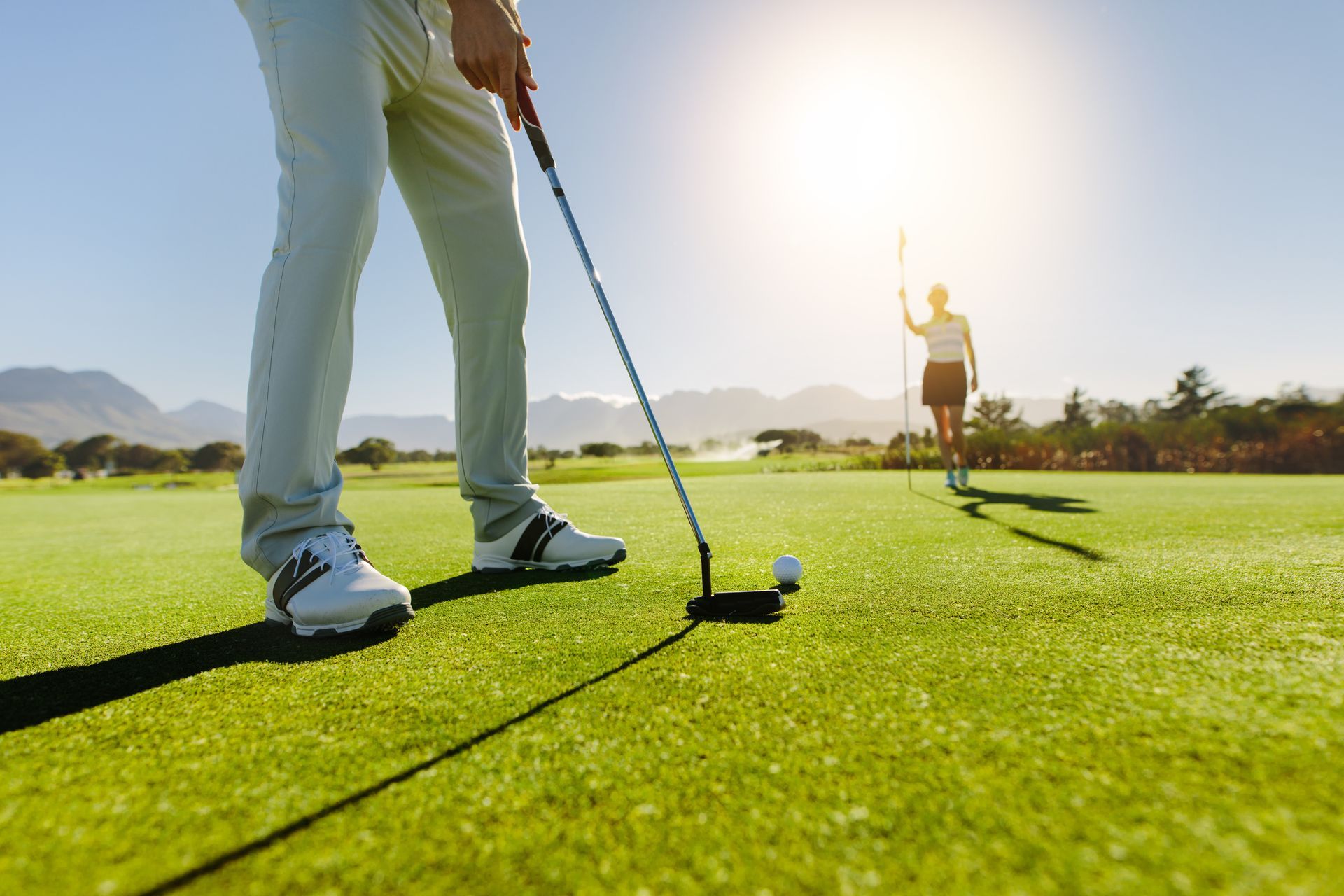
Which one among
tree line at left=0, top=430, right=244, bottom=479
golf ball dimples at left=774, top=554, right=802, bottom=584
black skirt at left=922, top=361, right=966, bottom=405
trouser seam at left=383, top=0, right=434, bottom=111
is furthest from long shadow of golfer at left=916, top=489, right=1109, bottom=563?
tree line at left=0, top=430, right=244, bottom=479

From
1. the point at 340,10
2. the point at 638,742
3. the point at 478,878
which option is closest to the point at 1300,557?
the point at 638,742

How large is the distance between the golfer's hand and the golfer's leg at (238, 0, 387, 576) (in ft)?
1.03

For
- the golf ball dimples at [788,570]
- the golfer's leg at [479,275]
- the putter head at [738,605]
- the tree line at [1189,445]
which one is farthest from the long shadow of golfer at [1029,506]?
the tree line at [1189,445]

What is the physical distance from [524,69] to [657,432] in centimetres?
123

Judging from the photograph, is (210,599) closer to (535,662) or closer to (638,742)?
(535,662)

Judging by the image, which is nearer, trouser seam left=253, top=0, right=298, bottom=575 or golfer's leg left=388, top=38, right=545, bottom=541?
trouser seam left=253, top=0, right=298, bottom=575

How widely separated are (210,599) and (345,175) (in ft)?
4.24

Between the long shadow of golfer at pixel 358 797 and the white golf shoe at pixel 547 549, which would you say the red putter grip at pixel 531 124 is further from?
the long shadow of golfer at pixel 358 797

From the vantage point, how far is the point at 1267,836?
62cm

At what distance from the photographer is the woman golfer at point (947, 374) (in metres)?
7.06

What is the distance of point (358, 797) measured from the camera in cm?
77

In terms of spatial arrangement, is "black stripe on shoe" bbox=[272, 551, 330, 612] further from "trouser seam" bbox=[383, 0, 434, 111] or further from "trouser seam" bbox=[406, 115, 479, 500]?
"trouser seam" bbox=[383, 0, 434, 111]

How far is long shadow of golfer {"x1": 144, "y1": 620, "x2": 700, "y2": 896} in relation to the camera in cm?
64

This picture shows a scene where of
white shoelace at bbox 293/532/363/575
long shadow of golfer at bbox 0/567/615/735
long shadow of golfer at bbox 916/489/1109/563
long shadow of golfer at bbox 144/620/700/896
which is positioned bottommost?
long shadow of golfer at bbox 0/567/615/735
